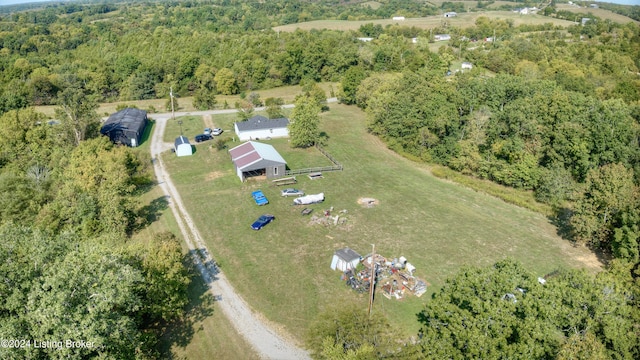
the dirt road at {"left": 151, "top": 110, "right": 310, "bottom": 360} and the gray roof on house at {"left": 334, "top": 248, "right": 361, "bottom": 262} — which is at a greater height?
the gray roof on house at {"left": 334, "top": 248, "right": 361, "bottom": 262}

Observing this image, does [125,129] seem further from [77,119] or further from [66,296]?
[66,296]

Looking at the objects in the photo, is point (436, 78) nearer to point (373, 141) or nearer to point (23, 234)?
point (373, 141)

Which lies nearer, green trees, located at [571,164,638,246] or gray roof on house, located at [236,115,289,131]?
green trees, located at [571,164,638,246]

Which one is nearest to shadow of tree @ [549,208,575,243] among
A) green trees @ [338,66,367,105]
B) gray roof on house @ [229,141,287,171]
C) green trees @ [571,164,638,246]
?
green trees @ [571,164,638,246]

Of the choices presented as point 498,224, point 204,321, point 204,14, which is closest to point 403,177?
point 498,224

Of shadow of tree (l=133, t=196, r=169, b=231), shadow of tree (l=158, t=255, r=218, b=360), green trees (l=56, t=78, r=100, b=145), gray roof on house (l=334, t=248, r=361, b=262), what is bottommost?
shadow of tree (l=133, t=196, r=169, b=231)

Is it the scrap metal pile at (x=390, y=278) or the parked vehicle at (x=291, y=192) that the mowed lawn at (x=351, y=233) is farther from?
the parked vehicle at (x=291, y=192)

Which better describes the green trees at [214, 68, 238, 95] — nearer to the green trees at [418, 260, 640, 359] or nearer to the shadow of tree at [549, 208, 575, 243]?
the shadow of tree at [549, 208, 575, 243]
